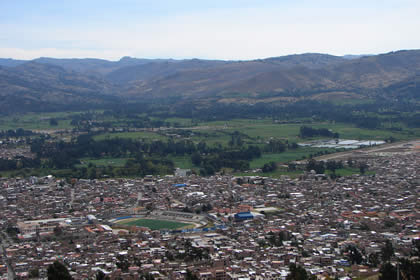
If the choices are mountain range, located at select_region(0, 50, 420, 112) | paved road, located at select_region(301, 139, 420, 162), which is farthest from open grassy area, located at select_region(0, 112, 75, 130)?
paved road, located at select_region(301, 139, 420, 162)

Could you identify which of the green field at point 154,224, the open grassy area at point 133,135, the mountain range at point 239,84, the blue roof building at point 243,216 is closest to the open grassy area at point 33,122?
the mountain range at point 239,84

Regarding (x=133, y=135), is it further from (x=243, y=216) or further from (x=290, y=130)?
(x=243, y=216)

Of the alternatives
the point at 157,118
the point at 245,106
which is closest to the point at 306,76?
the point at 245,106

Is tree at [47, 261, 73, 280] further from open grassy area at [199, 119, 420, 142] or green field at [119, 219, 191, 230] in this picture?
open grassy area at [199, 119, 420, 142]

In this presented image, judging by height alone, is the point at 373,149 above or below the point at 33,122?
below

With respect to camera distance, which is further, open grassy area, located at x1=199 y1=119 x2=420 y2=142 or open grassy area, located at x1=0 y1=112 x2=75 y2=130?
open grassy area, located at x1=0 y1=112 x2=75 y2=130

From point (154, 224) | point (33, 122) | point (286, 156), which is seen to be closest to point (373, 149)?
point (286, 156)
